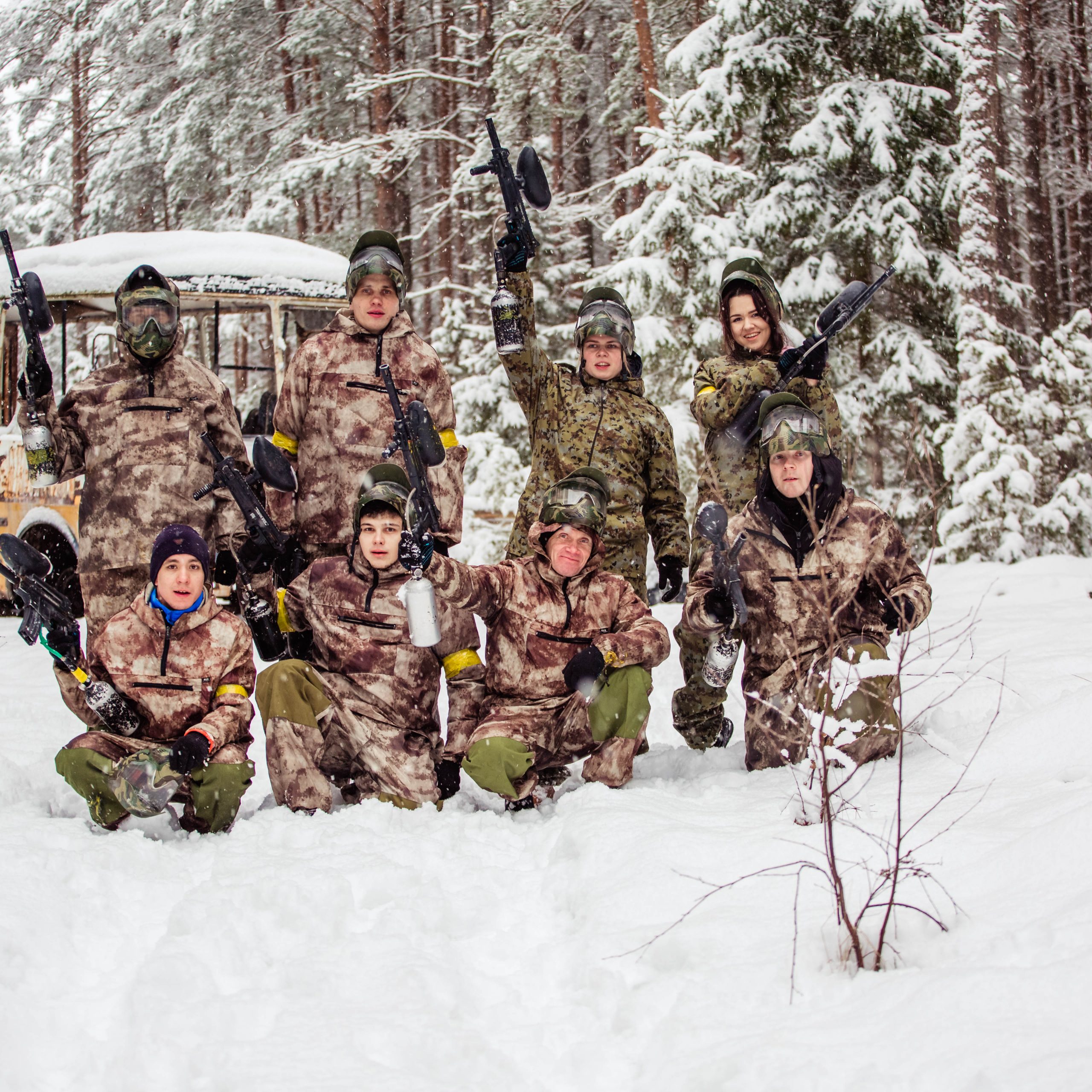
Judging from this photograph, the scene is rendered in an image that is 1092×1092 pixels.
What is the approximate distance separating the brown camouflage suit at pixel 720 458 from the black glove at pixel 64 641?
2.52 metres

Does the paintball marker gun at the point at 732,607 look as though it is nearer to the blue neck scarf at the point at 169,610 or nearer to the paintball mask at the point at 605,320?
the paintball mask at the point at 605,320

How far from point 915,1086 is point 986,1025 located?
208 millimetres

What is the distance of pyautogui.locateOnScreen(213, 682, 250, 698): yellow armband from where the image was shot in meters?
3.86

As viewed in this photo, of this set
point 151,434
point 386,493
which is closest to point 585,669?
point 386,493

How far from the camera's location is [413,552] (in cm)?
374

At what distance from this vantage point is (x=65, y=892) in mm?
2830

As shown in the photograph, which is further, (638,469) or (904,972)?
(638,469)

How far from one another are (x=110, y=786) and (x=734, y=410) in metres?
3.01

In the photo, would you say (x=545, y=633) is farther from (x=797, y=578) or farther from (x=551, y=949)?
(x=551, y=949)

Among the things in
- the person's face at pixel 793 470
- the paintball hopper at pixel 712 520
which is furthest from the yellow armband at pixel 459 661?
the person's face at pixel 793 470

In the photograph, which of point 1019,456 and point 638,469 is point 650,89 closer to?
point 1019,456

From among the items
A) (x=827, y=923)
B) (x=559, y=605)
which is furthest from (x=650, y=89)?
(x=827, y=923)

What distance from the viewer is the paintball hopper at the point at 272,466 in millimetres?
4203

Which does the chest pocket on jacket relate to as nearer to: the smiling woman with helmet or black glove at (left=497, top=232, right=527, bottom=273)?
the smiling woman with helmet
